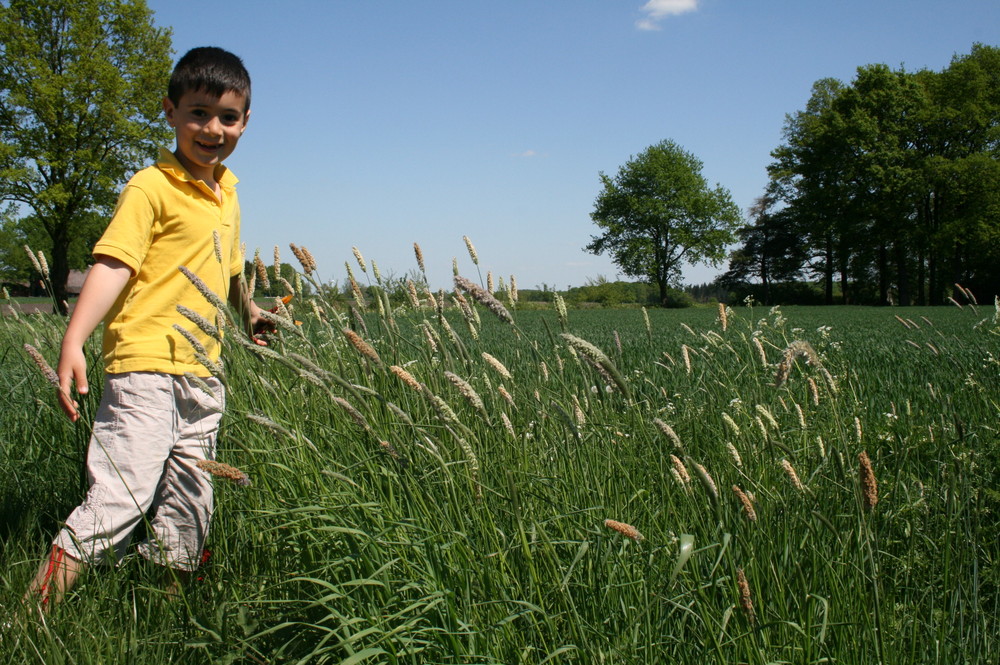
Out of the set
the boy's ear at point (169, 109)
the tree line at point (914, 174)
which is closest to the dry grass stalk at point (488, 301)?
the boy's ear at point (169, 109)

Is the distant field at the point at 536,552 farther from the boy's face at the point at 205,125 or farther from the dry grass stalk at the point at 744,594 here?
the boy's face at the point at 205,125

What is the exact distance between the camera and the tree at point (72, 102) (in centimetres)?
2819

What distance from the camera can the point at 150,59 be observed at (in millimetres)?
30984

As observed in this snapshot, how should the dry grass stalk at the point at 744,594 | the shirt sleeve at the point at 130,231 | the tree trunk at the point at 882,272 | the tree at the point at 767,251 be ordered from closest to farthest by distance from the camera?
the dry grass stalk at the point at 744,594 → the shirt sleeve at the point at 130,231 → the tree trunk at the point at 882,272 → the tree at the point at 767,251

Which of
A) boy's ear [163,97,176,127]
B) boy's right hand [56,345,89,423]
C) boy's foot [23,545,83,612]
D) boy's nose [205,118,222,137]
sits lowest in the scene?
boy's foot [23,545,83,612]

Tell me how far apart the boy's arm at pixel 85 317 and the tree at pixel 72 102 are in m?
29.6

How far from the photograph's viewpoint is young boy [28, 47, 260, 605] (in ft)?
7.75

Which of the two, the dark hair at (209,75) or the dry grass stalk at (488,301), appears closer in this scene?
the dry grass stalk at (488,301)

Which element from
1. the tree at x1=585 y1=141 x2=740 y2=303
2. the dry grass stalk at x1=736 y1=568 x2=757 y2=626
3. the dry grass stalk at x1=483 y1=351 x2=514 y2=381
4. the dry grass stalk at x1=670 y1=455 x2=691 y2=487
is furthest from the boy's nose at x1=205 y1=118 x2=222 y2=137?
the tree at x1=585 y1=141 x2=740 y2=303

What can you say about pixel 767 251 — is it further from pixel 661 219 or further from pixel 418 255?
pixel 418 255

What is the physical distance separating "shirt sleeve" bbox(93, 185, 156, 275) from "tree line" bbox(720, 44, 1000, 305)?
43.7 metres

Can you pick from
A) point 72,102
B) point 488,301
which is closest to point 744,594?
point 488,301

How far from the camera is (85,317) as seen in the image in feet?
7.89

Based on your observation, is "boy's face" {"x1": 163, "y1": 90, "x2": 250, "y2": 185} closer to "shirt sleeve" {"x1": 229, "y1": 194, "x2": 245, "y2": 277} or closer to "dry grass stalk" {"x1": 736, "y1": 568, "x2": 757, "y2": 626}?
"shirt sleeve" {"x1": 229, "y1": 194, "x2": 245, "y2": 277}
